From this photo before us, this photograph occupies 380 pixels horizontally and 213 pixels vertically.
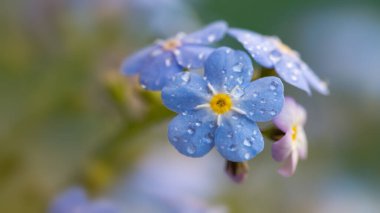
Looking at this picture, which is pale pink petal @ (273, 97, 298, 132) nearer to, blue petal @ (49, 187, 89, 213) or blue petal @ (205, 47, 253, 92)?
blue petal @ (205, 47, 253, 92)

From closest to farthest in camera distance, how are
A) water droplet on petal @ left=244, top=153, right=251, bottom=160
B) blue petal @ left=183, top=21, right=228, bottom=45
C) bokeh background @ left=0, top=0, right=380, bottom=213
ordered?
water droplet on petal @ left=244, top=153, right=251, bottom=160, blue petal @ left=183, top=21, right=228, bottom=45, bokeh background @ left=0, top=0, right=380, bottom=213

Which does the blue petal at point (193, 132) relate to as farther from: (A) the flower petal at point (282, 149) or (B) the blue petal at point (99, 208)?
(B) the blue petal at point (99, 208)

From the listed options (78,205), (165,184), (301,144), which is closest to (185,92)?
(301,144)

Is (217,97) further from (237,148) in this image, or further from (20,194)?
(20,194)

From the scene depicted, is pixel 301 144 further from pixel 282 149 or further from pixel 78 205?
pixel 78 205

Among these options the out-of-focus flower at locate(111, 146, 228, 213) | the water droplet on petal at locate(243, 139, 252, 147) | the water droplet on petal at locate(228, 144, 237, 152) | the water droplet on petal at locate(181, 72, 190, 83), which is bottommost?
the out-of-focus flower at locate(111, 146, 228, 213)

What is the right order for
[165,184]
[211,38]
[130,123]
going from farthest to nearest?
1. [165,184]
2. [130,123]
3. [211,38]

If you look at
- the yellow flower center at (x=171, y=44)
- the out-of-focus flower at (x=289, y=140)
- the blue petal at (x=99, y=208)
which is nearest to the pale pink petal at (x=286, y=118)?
the out-of-focus flower at (x=289, y=140)

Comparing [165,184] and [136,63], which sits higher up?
[136,63]

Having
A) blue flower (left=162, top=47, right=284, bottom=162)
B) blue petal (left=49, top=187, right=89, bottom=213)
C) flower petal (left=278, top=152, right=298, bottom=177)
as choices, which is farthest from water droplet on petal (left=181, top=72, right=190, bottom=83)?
blue petal (left=49, top=187, right=89, bottom=213)
